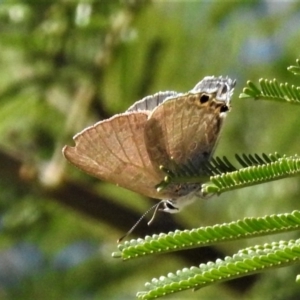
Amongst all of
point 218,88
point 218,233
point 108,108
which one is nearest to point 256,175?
point 218,233

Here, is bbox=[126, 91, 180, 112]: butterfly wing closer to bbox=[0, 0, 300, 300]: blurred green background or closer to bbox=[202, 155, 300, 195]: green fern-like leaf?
bbox=[202, 155, 300, 195]: green fern-like leaf

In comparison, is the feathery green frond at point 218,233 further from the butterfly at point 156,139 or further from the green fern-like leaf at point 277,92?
the butterfly at point 156,139

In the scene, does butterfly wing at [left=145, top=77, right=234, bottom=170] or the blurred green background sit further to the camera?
the blurred green background

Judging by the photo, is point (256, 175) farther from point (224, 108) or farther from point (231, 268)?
point (224, 108)

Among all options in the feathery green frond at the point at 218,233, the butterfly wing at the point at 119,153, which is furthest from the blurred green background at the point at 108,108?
the feathery green frond at the point at 218,233

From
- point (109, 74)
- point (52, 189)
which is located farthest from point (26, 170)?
point (109, 74)

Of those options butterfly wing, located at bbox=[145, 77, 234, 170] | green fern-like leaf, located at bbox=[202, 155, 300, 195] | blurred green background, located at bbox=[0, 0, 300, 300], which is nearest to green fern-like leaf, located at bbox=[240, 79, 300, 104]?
green fern-like leaf, located at bbox=[202, 155, 300, 195]
